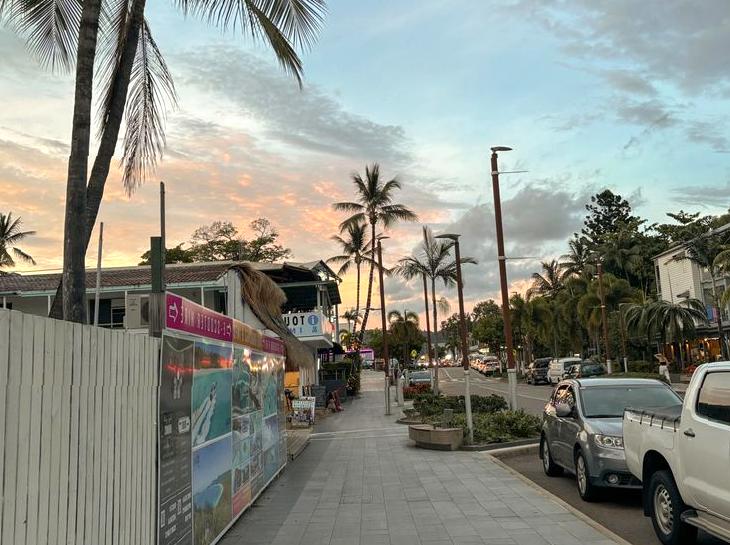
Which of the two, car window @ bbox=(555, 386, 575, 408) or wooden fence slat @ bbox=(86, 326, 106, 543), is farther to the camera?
car window @ bbox=(555, 386, 575, 408)

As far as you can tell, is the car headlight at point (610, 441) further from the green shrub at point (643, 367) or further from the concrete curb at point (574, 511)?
the green shrub at point (643, 367)

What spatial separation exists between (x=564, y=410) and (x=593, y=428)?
1.99ft

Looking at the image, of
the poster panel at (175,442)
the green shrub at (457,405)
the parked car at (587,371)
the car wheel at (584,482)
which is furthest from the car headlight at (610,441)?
the parked car at (587,371)

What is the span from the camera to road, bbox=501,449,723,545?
7.08 m

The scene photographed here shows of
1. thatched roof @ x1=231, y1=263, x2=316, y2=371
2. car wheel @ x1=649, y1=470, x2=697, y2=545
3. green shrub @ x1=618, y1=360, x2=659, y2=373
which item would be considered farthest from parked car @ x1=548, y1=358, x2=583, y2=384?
car wheel @ x1=649, y1=470, x2=697, y2=545

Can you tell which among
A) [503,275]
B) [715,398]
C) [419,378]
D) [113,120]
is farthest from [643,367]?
[113,120]

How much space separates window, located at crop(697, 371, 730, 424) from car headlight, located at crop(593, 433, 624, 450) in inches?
109

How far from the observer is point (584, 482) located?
887 cm

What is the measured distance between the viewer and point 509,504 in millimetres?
8617

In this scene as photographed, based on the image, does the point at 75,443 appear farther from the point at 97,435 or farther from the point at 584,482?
the point at 584,482

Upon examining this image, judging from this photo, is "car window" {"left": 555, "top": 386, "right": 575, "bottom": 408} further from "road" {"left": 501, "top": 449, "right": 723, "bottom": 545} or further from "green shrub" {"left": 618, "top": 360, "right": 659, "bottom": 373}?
"green shrub" {"left": 618, "top": 360, "right": 659, "bottom": 373}

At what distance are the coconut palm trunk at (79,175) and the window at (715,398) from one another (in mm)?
6084

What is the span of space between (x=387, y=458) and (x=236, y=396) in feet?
21.9

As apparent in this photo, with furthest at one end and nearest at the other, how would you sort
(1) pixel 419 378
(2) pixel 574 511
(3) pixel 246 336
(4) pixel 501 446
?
A: 1. (1) pixel 419 378
2. (4) pixel 501 446
3. (3) pixel 246 336
4. (2) pixel 574 511
